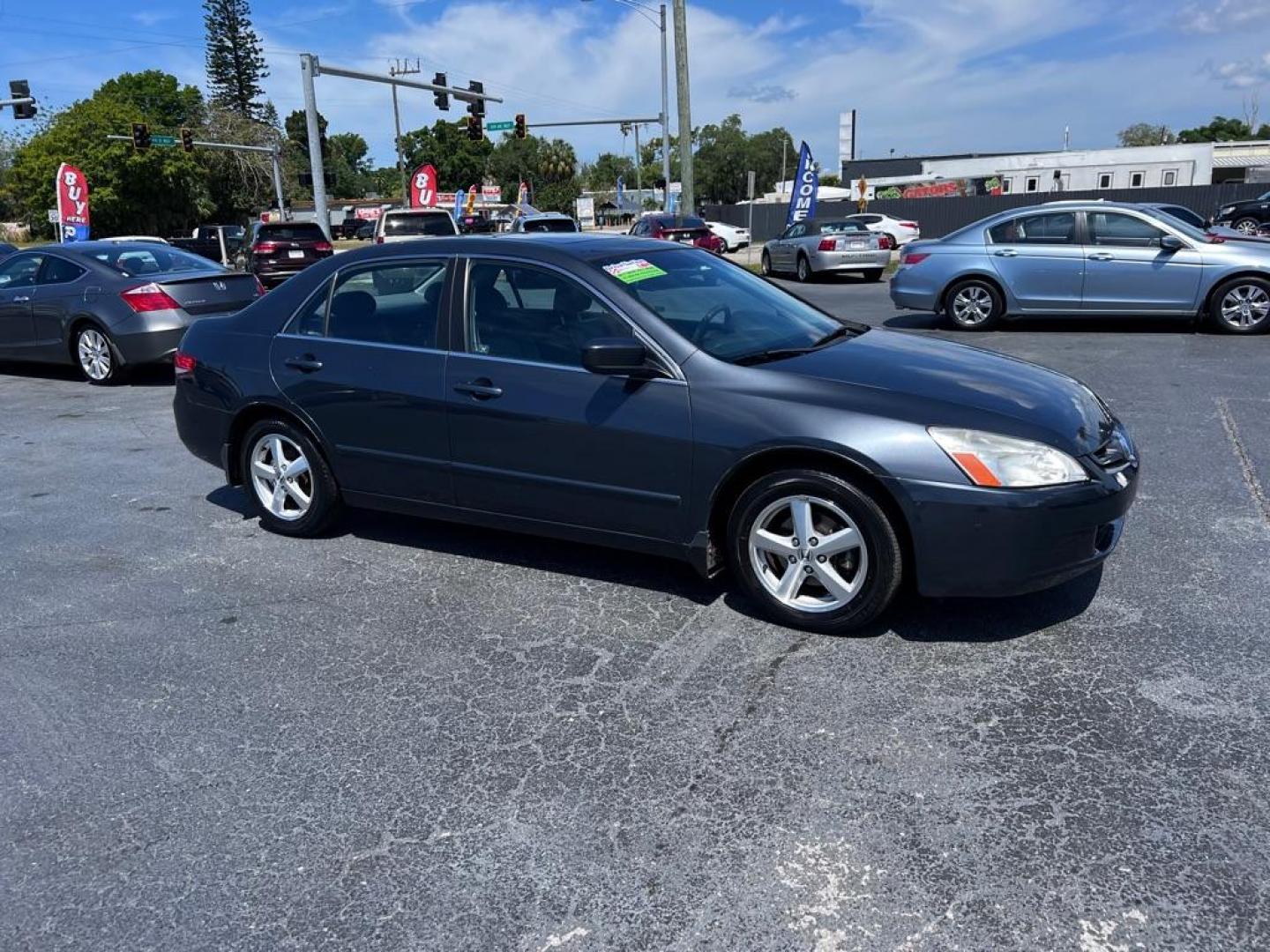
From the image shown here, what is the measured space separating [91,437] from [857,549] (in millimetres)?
6782

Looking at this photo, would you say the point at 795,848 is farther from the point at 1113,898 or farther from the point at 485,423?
the point at 485,423

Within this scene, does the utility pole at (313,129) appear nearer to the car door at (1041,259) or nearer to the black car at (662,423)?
the car door at (1041,259)

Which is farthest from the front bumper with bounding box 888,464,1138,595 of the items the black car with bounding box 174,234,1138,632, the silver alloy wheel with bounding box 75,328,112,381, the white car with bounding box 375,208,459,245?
the white car with bounding box 375,208,459,245

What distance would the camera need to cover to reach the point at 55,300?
1043 centimetres

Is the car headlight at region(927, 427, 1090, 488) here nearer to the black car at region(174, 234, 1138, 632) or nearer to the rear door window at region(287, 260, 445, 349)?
the black car at region(174, 234, 1138, 632)

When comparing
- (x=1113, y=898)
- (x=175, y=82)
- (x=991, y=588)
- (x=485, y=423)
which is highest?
(x=175, y=82)

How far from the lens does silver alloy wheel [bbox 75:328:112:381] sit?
10.3 metres

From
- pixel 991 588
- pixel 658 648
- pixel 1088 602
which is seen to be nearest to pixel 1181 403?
pixel 1088 602

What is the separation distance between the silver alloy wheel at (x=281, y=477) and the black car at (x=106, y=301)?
17.5ft

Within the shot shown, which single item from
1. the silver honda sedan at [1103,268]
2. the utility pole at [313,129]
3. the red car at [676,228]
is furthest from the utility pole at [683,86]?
the silver honda sedan at [1103,268]

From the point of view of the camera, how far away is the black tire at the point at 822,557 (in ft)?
12.5

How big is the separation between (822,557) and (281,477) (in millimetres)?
2983

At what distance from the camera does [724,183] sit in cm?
10875

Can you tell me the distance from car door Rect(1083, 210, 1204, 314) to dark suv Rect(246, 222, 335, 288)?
15.3 m
